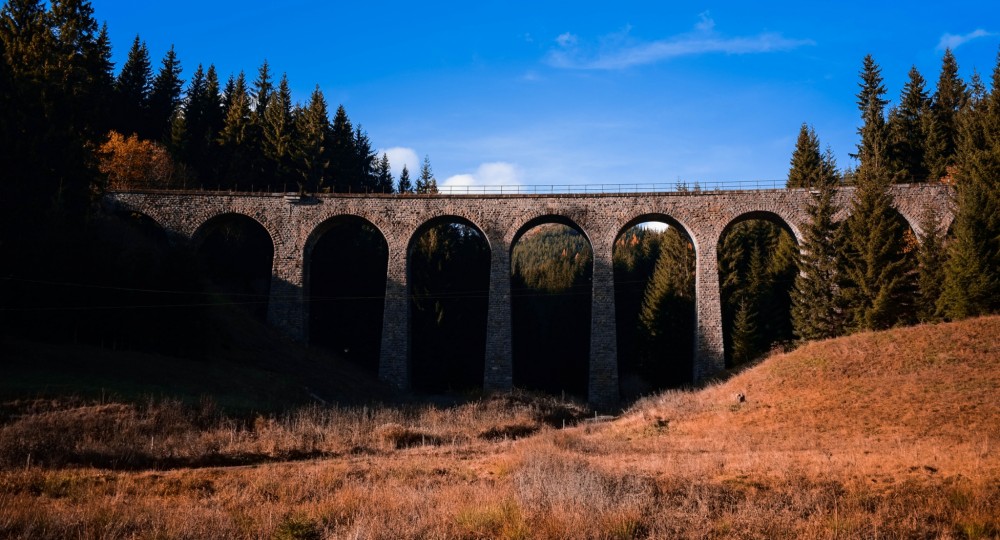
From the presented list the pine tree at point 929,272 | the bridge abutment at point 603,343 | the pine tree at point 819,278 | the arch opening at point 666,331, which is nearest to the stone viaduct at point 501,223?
the bridge abutment at point 603,343

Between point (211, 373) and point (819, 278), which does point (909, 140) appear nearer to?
point (819, 278)

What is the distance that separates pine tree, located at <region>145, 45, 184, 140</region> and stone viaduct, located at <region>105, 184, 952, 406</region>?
19.7m

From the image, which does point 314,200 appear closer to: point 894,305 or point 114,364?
point 114,364

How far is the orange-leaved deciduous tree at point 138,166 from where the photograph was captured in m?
42.6

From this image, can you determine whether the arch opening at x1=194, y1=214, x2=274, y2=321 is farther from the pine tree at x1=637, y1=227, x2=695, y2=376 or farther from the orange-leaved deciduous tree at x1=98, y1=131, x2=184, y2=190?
the pine tree at x1=637, y1=227, x2=695, y2=376

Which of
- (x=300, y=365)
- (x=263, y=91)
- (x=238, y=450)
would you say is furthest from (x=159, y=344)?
(x=263, y=91)

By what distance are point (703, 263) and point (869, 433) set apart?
57.4ft

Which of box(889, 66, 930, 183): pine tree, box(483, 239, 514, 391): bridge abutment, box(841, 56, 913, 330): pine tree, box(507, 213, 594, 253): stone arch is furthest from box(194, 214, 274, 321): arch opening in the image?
box(889, 66, 930, 183): pine tree

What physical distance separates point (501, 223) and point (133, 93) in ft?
125

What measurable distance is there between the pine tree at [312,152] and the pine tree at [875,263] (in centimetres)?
3524

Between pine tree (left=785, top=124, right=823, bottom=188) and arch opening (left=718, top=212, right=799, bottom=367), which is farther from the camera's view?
pine tree (left=785, top=124, right=823, bottom=188)

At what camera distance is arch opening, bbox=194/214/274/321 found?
40.3 metres

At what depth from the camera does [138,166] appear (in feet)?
143

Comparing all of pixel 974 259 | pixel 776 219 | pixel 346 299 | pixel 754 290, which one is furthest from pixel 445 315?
pixel 974 259
